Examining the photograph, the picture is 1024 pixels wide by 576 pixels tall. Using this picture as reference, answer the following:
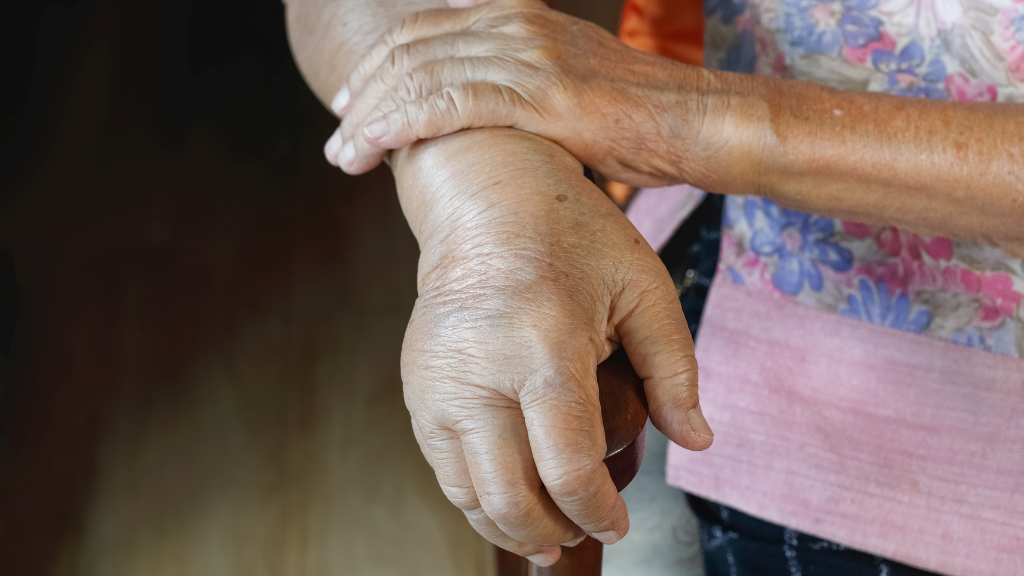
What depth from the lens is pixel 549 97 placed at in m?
0.54

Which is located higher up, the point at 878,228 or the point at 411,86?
the point at 411,86

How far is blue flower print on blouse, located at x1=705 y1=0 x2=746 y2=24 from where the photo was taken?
733 mm

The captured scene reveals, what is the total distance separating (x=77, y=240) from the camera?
108cm

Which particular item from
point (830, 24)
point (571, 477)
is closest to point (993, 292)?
point (830, 24)

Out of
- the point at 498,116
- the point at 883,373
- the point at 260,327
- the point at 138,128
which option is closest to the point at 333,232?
the point at 260,327

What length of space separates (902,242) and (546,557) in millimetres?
502

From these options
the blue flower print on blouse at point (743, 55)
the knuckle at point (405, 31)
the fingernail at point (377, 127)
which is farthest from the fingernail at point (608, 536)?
the blue flower print on blouse at point (743, 55)

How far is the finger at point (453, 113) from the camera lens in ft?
1.74

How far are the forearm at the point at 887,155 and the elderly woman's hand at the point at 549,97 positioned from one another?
2cm

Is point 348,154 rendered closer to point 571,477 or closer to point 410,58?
point 410,58

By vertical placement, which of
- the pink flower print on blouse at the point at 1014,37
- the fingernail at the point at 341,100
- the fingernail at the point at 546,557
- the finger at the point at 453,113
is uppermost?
the pink flower print on blouse at the point at 1014,37

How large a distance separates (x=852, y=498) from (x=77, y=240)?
1.12 meters

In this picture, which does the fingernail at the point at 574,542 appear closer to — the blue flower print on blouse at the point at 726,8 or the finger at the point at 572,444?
the finger at the point at 572,444

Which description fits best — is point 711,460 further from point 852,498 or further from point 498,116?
point 498,116
